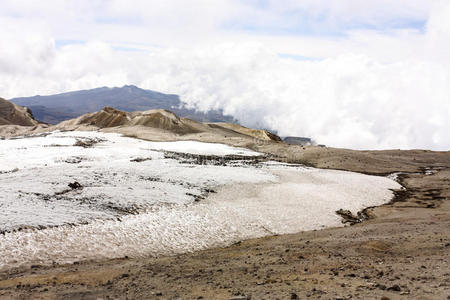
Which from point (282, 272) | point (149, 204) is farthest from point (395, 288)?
point (149, 204)

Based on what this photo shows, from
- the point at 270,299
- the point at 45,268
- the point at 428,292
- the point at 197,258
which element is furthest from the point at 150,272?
the point at 428,292

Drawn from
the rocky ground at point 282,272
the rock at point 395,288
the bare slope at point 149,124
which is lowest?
the rocky ground at point 282,272

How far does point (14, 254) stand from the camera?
13.9 m

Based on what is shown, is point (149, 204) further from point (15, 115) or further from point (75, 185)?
point (15, 115)

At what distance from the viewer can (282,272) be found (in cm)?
1230

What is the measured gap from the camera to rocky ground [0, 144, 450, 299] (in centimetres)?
1009

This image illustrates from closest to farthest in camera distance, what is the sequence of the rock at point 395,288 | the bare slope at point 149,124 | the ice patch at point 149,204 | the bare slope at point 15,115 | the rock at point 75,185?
the rock at point 395,288 < the ice patch at point 149,204 < the rock at point 75,185 < the bare slope at point 149,124 < the bare slope at point 15,115

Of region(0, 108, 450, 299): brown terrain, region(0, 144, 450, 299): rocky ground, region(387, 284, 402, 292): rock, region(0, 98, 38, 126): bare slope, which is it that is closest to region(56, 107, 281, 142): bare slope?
region(0, 108, 450, 299): brown terrain

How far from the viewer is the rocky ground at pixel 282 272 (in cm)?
1009

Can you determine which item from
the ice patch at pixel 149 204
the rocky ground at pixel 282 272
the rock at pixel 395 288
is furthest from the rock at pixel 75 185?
the rock at pixel 395 288

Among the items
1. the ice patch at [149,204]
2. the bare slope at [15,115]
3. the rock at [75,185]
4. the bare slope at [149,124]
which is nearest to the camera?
the ice patch at [149,204]

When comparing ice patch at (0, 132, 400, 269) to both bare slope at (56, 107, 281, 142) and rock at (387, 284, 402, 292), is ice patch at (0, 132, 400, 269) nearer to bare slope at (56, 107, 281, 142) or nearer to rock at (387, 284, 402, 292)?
rock at (387, 284, 402, 292)

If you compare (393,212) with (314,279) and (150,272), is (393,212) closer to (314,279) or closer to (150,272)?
(314,279)

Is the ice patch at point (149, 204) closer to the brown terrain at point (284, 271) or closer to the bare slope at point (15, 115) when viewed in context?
the brown terrain at point (284, 271)
